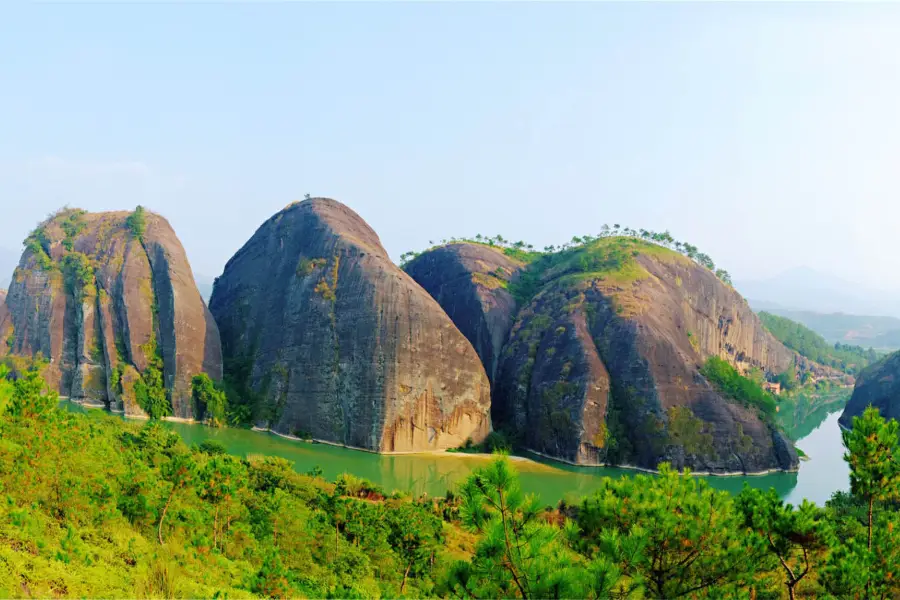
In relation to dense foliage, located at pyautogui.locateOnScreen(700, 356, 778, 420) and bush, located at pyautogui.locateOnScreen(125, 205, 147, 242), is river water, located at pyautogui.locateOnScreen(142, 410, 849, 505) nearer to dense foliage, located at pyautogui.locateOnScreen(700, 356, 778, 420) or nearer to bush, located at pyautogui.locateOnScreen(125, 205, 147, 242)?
dense foliage, located at pyautogui.locateOnScreen(700, 356, 778, 420)

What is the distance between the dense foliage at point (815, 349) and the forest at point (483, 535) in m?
95.4

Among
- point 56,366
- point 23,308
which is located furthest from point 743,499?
point 23,308

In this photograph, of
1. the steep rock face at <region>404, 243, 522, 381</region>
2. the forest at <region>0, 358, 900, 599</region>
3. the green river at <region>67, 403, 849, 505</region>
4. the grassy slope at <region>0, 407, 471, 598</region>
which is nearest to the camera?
the forest at <region>0, 358, 900, 599</region>

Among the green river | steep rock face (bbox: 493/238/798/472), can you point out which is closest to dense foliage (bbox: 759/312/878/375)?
steep rock face (bbox: 493/238/798/472)

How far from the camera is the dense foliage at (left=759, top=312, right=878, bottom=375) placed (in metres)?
94.9

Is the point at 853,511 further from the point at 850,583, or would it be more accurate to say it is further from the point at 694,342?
the point at 694,342

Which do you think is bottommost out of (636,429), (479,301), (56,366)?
(636,429)

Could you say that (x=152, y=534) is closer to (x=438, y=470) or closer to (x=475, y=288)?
(x=438, y=470)

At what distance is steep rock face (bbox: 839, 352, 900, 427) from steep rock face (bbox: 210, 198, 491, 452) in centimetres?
3633

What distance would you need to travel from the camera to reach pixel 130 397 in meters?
43.7

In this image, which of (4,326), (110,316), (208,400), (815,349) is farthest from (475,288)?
(815,349)

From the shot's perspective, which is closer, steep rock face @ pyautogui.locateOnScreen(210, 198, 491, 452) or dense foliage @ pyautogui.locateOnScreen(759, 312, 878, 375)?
steep rock face @ pyautogui.locateOnScreen(210, 198, 491, 452)

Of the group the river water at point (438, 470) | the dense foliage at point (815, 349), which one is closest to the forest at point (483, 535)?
the river water at point (438, 470)

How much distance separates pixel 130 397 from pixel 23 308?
1438cm
